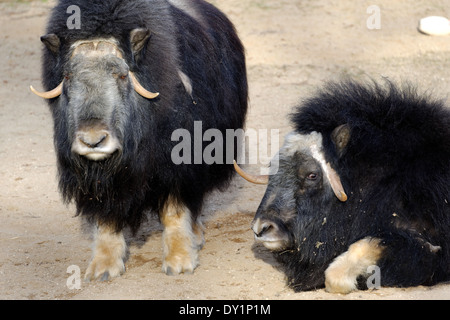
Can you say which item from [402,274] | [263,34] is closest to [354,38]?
[263,34]

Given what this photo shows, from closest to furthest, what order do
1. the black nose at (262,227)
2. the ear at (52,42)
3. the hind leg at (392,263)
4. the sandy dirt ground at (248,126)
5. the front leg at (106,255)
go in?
1. the hind leg at (392,263)
2. the black nose at (262,227)
3. the ear at (52,42)
4. the sandy dirt ground at (248,126)
5. the front leg at (106,255)

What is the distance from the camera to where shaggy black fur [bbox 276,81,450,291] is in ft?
11.2

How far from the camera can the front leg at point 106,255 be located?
3.91 m

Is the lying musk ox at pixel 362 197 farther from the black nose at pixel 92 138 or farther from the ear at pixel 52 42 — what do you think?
the ear at pixel 52 42

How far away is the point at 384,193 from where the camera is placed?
3504 millimetres

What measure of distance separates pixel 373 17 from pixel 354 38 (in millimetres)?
541

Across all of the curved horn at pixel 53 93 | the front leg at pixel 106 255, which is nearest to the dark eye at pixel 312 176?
the front leg at pixel 106 255

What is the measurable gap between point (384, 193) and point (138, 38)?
143 centimetres

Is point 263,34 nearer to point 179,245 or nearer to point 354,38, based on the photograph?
point 354,38

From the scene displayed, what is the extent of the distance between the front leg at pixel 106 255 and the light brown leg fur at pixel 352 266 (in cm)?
120

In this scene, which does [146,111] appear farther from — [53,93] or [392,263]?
[392,263]

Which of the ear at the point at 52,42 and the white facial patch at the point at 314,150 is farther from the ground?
the ear at the point at 52,42

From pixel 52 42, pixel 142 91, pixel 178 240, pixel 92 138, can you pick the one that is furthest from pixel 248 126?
pixel 92 138

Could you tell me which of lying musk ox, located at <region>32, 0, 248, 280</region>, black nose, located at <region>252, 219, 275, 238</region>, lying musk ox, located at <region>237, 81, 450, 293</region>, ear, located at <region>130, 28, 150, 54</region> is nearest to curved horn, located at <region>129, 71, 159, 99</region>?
lying musk ox, located at <region>32, 0, 248, 280</region>
